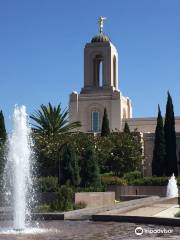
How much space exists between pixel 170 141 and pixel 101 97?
22.5 m

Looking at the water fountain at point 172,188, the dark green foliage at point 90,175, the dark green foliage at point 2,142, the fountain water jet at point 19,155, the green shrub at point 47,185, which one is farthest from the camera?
the water fountain at point 172,188

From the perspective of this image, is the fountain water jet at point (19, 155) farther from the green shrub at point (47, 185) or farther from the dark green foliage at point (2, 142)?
the dark green foliage at point (2, 142)

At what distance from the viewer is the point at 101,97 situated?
60688mm

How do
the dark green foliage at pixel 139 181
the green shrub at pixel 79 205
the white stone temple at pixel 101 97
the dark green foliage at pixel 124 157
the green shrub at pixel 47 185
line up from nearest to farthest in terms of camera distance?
the green shrub at pixel 79 205 → the green shrub at pixel 47 185 → the dark green foliage at pixel 139 181 → the dark green foliage at pixel 124 157 → the white stone temple at pixel 101 97

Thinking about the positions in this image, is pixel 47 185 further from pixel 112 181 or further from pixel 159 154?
pixel 159 154

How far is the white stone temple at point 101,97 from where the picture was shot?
59719mm

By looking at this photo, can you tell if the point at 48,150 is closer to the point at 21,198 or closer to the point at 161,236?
the point at 21,198

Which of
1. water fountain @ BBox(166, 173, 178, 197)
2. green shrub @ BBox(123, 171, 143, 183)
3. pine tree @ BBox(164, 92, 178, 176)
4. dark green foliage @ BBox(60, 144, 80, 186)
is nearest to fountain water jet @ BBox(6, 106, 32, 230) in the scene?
dark green foliage @ BBox(60, 144, 80, 186)

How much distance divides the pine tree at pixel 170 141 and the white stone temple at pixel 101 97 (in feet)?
58.6

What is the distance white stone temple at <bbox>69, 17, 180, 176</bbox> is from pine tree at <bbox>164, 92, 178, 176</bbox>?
704 inches

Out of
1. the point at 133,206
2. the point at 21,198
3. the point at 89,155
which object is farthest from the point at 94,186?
Result: the point at 21,198

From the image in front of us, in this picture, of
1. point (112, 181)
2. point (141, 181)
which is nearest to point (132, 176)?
point (141, 181)

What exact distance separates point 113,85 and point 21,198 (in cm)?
4796

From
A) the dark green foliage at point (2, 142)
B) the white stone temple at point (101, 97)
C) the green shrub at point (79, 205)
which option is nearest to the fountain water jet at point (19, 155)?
the green shrub at point (79, 205)
